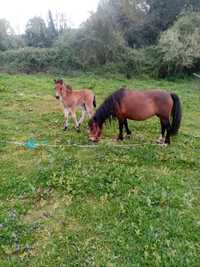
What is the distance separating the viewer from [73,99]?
715 centimetres

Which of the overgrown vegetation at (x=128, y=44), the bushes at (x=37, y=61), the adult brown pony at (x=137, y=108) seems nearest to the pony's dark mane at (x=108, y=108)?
the adult brown pony at (x=137, y=108)

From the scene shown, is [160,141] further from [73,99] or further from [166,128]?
[73,99]

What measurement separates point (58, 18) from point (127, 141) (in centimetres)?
2320

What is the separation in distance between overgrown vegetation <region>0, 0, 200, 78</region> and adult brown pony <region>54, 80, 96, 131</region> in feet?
35.1

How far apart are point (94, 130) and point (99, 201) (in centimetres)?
217

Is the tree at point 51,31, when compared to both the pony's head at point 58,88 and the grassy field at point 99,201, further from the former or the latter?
the grassy field at point 99,201

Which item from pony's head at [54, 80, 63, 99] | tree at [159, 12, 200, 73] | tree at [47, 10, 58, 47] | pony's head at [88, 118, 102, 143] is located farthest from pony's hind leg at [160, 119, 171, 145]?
tree at [47, 10, 58, 47]

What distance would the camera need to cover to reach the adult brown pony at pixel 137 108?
238 inches

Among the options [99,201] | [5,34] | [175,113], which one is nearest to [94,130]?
[175,113]

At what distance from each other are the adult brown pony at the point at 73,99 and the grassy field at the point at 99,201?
46 cm

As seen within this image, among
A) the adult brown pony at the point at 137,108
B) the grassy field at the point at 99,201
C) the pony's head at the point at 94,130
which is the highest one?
the adult brown pony at the point at 137,108

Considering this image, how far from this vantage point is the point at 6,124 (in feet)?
25.3

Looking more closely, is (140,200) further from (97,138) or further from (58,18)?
(58,18)

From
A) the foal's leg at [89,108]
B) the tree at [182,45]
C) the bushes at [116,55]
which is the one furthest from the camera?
the bushes at [116,55]
